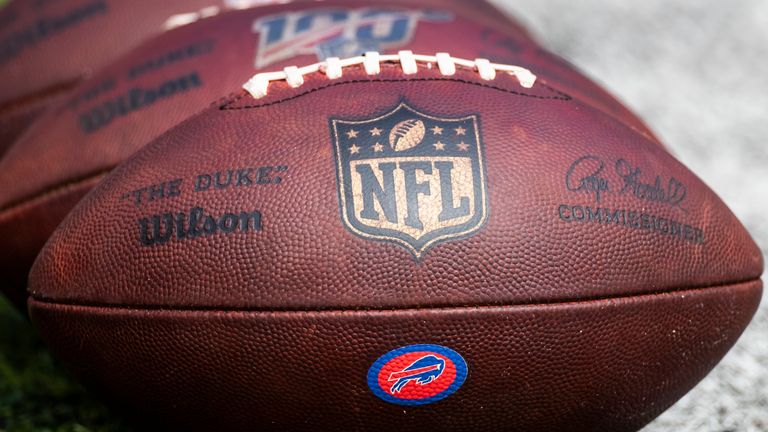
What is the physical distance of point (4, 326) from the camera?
254 centimetres

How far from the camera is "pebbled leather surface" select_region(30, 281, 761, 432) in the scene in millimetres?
1561

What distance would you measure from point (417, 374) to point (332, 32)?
839mm

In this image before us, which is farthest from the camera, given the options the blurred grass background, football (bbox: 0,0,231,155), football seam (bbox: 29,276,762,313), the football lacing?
football (bbox: 0,0,231,155)

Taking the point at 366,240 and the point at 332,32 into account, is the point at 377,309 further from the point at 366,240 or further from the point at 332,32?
the point at 332,32

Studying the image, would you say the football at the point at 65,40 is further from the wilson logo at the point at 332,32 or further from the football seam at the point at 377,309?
the football seam at the point at 377,309

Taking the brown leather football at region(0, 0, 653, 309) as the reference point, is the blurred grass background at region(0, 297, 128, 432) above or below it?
below

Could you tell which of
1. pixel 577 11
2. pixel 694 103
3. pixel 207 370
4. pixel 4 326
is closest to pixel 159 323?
pixel 207 370

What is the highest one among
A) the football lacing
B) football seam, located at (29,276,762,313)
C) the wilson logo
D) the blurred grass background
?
the wilson logo

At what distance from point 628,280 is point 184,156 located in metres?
0.74
